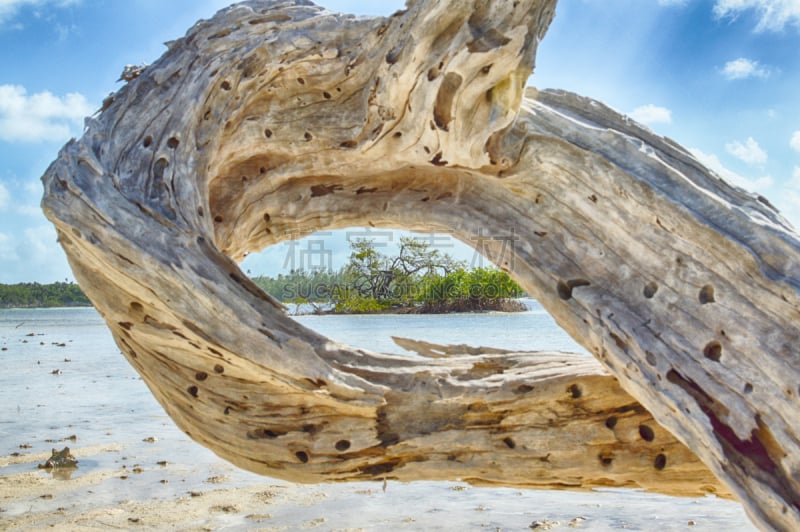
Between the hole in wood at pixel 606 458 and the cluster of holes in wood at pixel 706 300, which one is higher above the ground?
the cluster of holes in wood at pixel 706 300

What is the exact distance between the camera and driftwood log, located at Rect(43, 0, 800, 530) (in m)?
2.38

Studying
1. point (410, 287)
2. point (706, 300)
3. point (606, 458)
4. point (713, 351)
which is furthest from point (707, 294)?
point (410, 287)

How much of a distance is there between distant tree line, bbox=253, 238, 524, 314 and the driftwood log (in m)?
25.2

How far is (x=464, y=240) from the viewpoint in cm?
326

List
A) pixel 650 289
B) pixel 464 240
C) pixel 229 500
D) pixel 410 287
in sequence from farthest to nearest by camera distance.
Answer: pixel 410 287 → pixel 229 500 → pixel 464 240 → pixel 650 289

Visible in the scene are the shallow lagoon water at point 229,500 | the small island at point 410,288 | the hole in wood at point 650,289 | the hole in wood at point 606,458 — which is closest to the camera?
the hole in wood at point 650,289

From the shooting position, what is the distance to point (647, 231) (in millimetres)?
2588

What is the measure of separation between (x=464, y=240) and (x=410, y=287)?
28.2 metres

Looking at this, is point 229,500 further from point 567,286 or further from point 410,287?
point 410,287

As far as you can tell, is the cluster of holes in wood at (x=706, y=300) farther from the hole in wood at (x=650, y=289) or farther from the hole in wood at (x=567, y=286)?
the hole in wood at (x=567, y=286)

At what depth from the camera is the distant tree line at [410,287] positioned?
97.4ft

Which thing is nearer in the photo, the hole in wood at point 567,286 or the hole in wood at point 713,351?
the hole in wood at point 713,351

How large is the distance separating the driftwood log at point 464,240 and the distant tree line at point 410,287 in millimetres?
25231

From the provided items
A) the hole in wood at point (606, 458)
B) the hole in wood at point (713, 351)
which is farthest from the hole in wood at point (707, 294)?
the hole in wood at point (606, 458)
